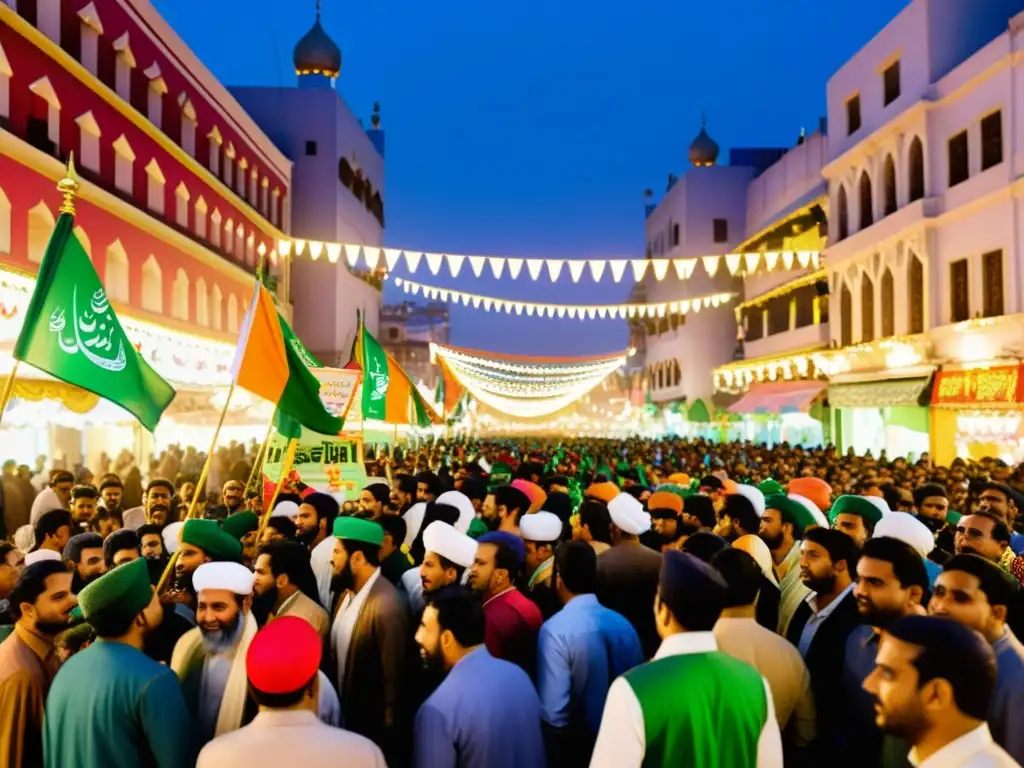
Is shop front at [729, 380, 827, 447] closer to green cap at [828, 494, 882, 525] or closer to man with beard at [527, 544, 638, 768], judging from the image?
green cap at [828, 494, 882, 525]

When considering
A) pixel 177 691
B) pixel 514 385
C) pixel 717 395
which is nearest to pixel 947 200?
pixel 514 385

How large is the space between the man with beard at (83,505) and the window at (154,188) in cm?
1364

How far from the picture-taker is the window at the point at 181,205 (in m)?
22.4

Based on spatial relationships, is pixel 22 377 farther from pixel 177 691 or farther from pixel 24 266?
pixel 177 691

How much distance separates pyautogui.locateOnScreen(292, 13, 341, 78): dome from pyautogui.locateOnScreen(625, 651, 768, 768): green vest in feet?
136

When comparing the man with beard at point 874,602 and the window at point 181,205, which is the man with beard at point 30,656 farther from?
the window at point 181,205

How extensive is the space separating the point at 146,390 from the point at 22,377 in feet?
19.4

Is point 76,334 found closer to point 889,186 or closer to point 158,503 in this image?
point 158,503

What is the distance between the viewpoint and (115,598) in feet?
11.5

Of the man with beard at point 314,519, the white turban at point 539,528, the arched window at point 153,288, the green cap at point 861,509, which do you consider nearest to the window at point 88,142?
the arched window at point 153,288

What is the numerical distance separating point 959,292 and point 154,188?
19161 mm

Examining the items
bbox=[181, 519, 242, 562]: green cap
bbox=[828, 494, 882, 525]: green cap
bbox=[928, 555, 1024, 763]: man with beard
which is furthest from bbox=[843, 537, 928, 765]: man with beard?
bbox=[181, 519, 242, 562]: green cap

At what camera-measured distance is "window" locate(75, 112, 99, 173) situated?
56.3ft

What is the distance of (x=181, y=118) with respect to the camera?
2270 cm
